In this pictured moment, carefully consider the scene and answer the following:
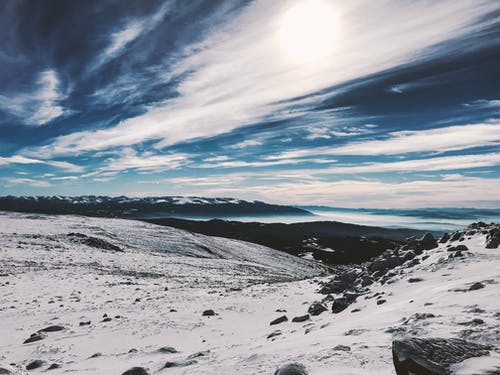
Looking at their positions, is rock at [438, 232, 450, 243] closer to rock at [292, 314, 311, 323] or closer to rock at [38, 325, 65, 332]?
rock at [292, 314, 311, 323]

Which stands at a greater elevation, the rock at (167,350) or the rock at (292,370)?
the rock at (292,370)

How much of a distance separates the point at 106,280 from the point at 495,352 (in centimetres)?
2325

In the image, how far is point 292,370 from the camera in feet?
16.3

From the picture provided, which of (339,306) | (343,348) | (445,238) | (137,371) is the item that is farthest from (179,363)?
(445,238)

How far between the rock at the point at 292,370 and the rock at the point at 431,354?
131cm

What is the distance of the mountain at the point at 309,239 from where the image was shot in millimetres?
108938

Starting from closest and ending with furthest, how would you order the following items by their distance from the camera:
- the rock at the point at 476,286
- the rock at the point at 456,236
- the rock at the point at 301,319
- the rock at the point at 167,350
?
the rock at the point at 476,286 < the rock at the point at 167,350 < the rock at the point at 301,319 < the rock at the point at 456,236

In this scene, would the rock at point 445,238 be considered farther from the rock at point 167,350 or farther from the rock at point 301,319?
the rock at point 167,350

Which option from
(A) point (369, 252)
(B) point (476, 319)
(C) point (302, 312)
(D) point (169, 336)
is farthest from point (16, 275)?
(A) point (369, 252)

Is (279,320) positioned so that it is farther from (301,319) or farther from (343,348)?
(343,348)

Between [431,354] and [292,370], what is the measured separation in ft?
6.04

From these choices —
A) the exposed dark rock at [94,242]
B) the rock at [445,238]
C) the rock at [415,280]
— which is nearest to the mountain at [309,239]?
the exposed dark rock at [94,242]

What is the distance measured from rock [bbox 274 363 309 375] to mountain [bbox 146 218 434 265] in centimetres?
9202

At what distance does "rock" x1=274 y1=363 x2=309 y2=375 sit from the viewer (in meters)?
4.92
